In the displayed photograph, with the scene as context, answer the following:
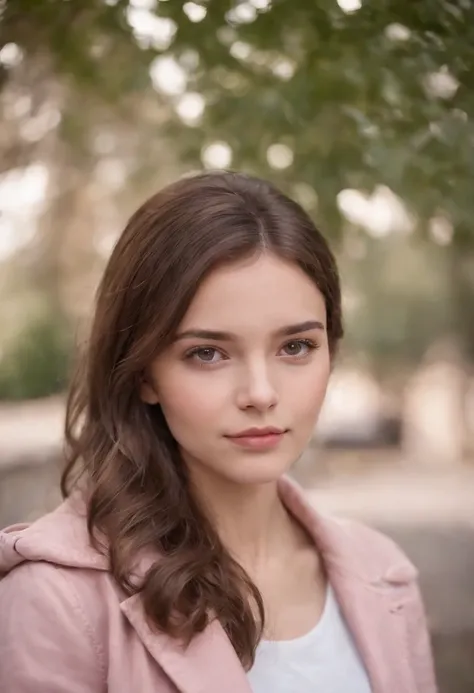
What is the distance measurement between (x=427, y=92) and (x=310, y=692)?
4.49 feet

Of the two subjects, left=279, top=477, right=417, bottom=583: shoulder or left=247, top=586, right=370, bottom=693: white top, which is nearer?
left=247, top=586, right=370, bottom=693: white top

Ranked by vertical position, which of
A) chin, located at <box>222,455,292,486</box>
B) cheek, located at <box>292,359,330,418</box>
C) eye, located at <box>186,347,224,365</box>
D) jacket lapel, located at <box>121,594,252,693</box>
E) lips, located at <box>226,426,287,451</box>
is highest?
eye, located at <box>186,347,224,365</box>

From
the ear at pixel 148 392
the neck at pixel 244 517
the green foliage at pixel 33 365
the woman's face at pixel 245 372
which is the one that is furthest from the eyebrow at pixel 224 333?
the green foliage at pixel 33 365

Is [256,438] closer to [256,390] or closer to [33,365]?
[256,390]

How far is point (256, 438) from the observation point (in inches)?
54.7

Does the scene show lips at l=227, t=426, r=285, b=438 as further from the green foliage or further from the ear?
the green foliage

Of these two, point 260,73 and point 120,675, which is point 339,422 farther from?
point 120,675

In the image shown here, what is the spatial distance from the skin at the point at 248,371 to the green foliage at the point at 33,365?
988 millimetres

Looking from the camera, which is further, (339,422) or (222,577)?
(339,422)

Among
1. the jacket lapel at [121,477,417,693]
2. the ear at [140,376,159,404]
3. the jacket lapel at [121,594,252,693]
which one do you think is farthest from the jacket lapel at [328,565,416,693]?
the ear at [140,376,159,404]

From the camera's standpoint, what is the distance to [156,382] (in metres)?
1.46

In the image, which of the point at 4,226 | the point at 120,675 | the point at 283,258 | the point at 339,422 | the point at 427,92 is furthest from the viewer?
the point at 339,422

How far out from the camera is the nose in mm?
1348

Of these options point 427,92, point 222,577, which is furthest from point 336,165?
point 222,577
